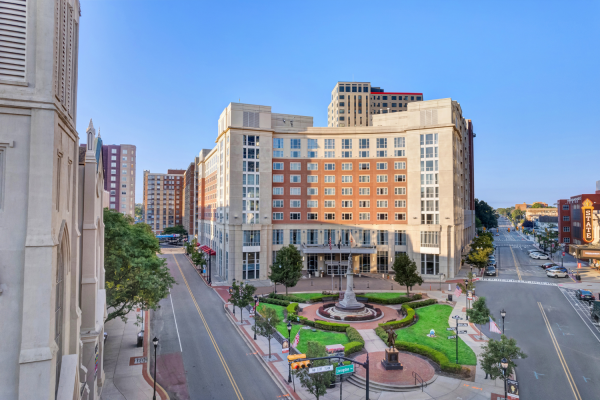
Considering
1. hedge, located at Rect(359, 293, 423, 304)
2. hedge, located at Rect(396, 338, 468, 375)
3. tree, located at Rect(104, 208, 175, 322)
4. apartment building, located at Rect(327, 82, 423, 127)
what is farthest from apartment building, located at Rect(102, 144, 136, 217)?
hedge, located at Rect(396, 338, 468, 375)

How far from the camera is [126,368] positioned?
2598 centimetres

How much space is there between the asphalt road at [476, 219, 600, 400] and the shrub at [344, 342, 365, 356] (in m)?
11.3

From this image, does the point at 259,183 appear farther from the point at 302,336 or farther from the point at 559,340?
the point at 559,340

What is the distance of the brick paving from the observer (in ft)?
78.4

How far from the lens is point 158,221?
166375 mm

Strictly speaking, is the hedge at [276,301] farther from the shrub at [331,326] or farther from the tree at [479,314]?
the tree at [479,314]

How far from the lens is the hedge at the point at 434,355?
2489 centimetres

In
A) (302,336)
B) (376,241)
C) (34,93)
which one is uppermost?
(34,93)

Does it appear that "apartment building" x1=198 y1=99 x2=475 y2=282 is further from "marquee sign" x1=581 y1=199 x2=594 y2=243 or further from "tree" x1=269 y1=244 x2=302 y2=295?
"marquee sign" x1=581 y1=199 x2=594 y2=243

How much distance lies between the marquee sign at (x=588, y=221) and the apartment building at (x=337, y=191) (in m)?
28.7

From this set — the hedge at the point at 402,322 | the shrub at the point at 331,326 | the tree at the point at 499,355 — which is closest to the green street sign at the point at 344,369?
the tree at the point at 499,355

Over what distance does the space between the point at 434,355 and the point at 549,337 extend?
551 inches

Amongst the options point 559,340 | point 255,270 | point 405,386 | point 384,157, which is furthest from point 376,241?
point 405,386

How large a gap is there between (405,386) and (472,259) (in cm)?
4792
